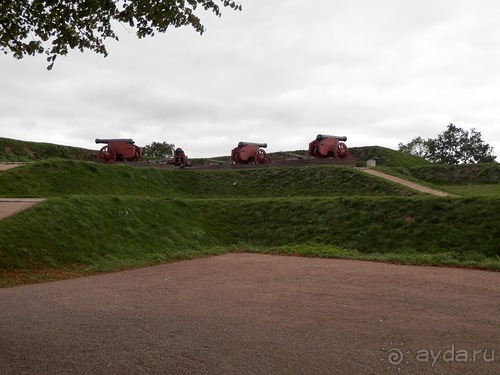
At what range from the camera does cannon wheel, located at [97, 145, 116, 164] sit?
31875 mm

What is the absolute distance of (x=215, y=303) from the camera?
25.2 feet

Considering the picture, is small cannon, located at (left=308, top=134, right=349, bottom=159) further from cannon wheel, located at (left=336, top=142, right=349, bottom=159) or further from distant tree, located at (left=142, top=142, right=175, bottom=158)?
distant tree, located at (left=142, top=142, right=175, bottom=158)

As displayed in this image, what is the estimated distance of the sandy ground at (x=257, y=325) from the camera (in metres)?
4.72

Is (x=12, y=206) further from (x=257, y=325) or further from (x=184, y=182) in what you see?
(x=184, y=182)

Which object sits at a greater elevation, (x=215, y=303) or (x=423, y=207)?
(x=423, y=207)

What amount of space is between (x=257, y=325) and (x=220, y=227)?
472 inches

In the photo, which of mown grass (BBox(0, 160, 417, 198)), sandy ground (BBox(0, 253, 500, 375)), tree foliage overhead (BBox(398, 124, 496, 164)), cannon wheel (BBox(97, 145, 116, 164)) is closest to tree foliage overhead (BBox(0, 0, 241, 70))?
sandy ground (BBox(0, 253, 500, 375))

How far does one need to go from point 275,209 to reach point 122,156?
16519 millimetres

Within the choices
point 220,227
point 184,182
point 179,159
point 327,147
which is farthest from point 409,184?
point 179,159

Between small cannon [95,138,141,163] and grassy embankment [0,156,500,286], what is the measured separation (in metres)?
8.56

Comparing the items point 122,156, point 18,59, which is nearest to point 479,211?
point 18,59

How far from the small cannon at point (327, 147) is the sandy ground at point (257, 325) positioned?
21697 millimetres

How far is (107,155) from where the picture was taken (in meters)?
32.0

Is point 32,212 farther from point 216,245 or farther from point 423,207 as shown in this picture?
point 423,207
